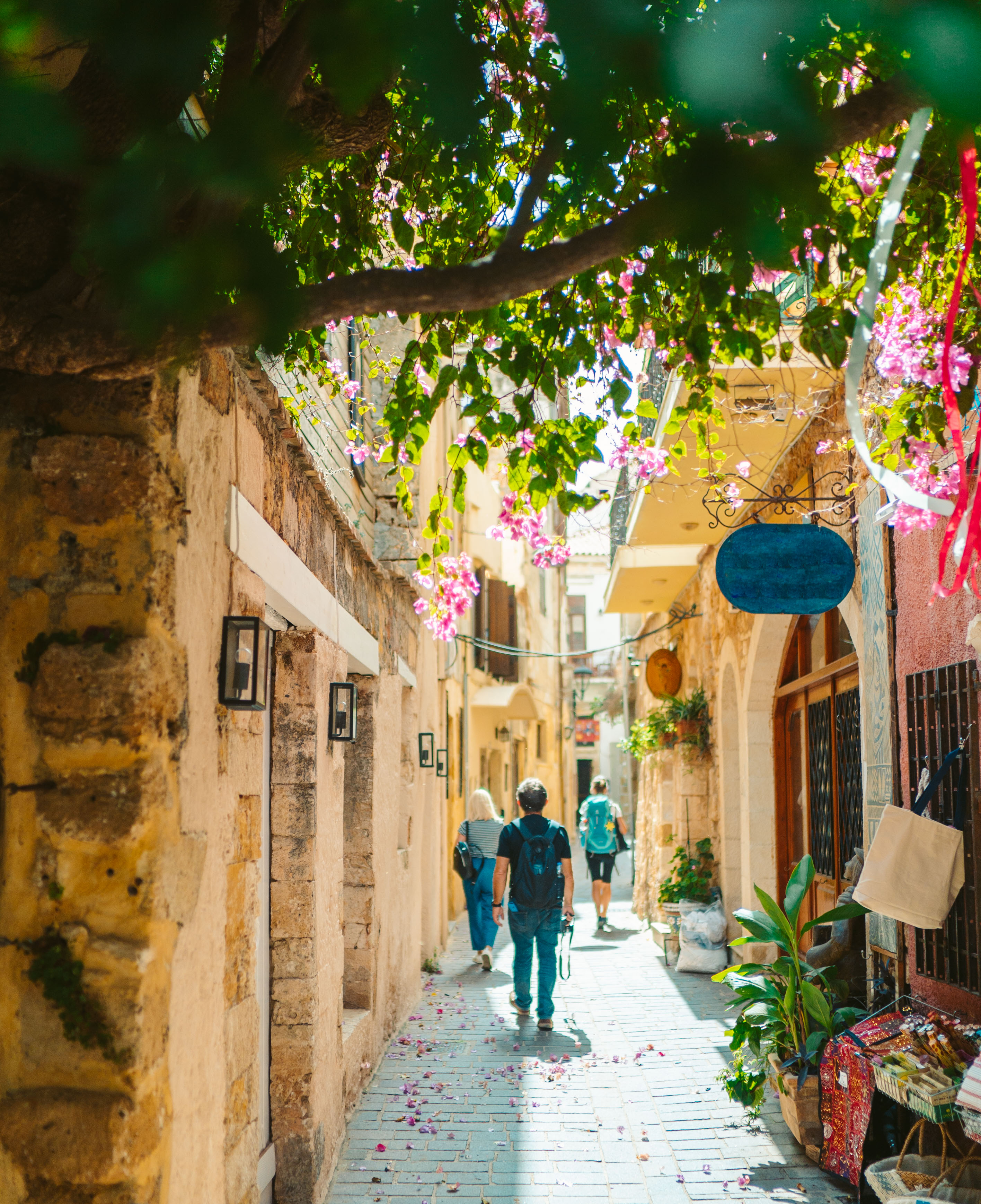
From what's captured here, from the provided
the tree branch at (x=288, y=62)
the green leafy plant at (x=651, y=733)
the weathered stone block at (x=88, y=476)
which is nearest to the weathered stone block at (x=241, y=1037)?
the weathered stone block at (x=88, y=476)

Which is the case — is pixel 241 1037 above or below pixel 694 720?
below

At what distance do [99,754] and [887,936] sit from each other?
386 cm

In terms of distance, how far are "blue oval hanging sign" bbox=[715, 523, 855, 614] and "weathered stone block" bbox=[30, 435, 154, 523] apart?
3226 millimetres

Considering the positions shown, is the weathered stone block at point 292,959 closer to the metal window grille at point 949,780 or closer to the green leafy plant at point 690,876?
the metal window grille at point 949,780

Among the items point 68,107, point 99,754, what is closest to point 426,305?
point 68,107

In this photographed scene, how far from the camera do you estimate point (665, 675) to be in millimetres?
12070

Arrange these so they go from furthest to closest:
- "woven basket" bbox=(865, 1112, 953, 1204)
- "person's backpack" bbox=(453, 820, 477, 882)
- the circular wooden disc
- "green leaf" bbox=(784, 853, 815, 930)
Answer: the circular wooden disc, "person's backpack" bbox=(453, 820, 477, 882), "green leaf" bbox=(784, 853, 815, 930), "woven basket" bbox=(865, 1112, 953, 1204)

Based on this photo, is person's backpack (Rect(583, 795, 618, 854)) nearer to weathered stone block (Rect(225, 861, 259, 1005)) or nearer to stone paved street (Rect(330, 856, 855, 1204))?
stone paved street (Rect(330, 856, 855, 1204))

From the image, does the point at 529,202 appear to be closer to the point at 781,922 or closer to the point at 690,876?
the point at 781,922

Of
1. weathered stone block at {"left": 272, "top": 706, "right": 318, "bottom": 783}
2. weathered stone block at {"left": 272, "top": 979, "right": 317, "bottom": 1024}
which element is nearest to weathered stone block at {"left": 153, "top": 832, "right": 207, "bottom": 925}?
weathered stone block at {"left": 272, "top": 706, "right": 318, "bottom": 783}

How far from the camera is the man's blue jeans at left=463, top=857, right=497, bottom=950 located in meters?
9.53

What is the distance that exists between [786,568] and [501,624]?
1232 cm

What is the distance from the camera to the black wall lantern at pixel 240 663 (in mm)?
2910

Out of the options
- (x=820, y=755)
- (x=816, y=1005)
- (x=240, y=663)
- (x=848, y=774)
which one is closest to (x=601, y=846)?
(x=820, y=755)
